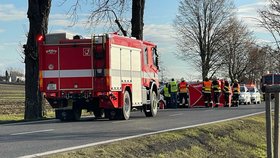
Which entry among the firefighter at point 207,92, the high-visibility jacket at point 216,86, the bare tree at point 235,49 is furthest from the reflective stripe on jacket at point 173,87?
the bare tree at point 235,49

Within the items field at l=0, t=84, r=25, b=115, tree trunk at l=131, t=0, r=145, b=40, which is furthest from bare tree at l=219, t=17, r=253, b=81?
tree trunk at l=131, t=0, r=145, b=40

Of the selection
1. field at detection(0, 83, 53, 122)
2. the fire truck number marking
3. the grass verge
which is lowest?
the grass verge

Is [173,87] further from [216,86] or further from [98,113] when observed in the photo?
[98,113]

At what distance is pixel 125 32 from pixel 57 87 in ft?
50.7

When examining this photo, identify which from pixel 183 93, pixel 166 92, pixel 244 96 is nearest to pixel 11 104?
pixel 166 92

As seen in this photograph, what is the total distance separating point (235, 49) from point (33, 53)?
4932 centimetres

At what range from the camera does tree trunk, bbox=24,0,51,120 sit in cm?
2045

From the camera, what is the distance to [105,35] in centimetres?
1631

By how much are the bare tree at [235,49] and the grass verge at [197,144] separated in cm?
4877

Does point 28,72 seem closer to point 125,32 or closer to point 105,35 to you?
point 105,35

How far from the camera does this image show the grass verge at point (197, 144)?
30.5ft

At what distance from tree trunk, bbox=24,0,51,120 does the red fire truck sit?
3.47 meters

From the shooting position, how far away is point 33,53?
67.3 feet

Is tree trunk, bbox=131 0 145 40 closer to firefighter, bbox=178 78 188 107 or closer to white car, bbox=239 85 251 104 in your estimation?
firefighter, bbox=178 78 188 107
